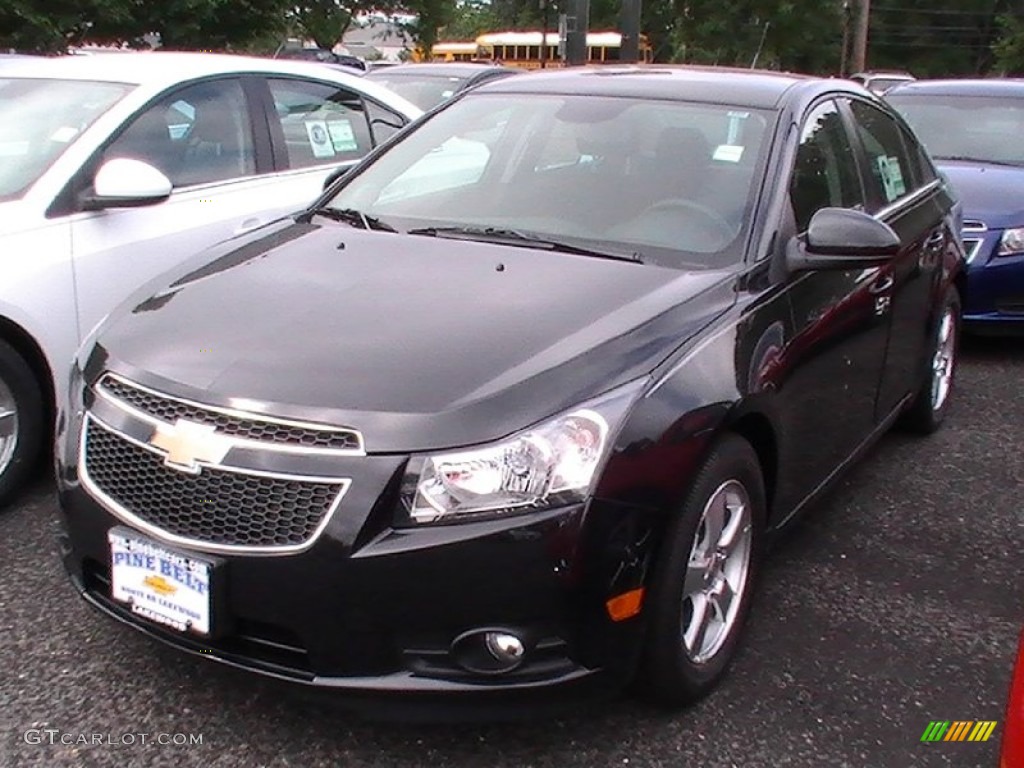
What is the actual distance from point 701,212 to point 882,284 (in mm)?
903

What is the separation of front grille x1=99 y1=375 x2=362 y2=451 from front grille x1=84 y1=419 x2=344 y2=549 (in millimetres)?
84

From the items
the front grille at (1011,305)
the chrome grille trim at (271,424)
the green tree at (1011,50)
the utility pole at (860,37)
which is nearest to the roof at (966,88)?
the front grille at (1011,305)

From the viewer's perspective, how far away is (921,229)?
448cm

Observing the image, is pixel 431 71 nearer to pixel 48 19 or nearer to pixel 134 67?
pixel 48 19

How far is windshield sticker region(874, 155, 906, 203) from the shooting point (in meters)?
4.32

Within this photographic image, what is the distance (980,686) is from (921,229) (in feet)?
6.59

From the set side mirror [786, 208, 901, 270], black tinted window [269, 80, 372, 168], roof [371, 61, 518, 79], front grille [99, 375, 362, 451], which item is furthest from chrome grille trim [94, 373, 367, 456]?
roof [371, 61, 518, 79]

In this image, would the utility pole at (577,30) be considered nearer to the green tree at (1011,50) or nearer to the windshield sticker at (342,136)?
the windshield sticker at (342,136)

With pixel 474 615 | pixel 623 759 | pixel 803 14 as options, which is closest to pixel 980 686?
pixel 623 759

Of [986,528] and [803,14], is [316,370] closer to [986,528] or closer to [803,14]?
[986,528]

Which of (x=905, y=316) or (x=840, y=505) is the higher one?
(x=905, y=316)

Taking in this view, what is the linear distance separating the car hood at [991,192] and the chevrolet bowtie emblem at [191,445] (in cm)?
497

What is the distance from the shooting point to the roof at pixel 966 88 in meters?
7.79

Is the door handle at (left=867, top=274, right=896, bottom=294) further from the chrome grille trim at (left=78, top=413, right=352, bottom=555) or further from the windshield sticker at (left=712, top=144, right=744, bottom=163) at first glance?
the chrome grille trim at (left=78, top=413, right=352, bottom=555)
